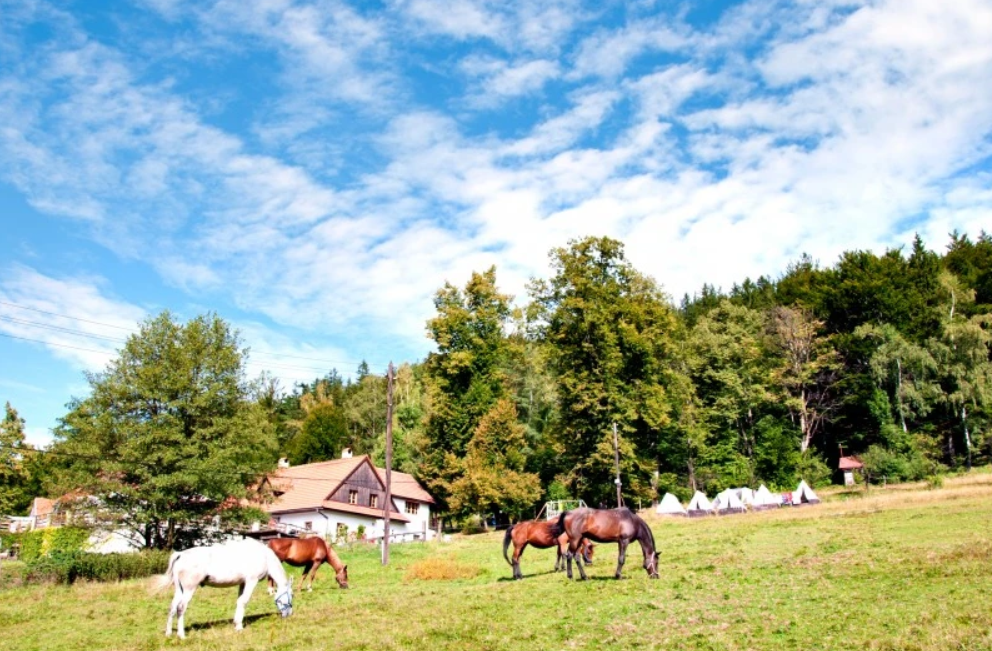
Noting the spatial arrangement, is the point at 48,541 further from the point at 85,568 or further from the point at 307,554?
the point at 307,554

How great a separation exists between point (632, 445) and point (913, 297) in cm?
3459

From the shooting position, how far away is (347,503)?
2245 inches

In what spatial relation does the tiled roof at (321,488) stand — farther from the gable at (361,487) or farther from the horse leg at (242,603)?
the horse leg at (242,603)

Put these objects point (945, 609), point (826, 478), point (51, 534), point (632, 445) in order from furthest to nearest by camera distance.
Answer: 1. point (826, 478)
2. point (632, 445)
3. point (51, 534)
4. point (945, 609)

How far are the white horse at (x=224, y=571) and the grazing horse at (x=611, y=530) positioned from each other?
23.7 feet

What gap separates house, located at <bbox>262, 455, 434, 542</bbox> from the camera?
54.4 meters

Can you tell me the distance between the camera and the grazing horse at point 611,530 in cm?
1755

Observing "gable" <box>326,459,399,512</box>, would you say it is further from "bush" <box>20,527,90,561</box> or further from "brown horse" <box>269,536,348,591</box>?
"brown horse" <box>269,536,348,591</box>

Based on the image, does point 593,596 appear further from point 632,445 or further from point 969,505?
point 632,445

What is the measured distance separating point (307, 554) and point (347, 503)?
3691 cm

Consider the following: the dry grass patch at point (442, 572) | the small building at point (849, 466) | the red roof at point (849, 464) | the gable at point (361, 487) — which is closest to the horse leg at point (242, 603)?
the dry grass patch at point (442, 572)

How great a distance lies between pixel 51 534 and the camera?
1788 inches

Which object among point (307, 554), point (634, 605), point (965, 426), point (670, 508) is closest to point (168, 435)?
point (307, 554)

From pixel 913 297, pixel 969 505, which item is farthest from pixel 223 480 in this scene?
pixel 913 297
